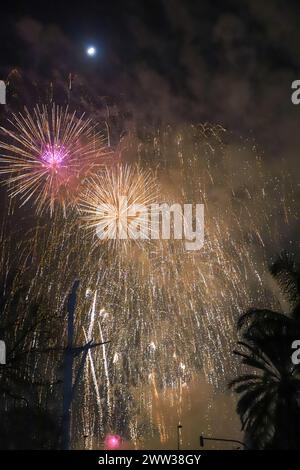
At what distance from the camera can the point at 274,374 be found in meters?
28.4

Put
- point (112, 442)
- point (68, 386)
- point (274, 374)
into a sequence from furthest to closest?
point (274, 374), point (112, 442), point (68, 386)

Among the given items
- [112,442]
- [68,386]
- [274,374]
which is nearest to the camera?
[68,386]

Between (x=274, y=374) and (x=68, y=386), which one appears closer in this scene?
(x=68, y=386)

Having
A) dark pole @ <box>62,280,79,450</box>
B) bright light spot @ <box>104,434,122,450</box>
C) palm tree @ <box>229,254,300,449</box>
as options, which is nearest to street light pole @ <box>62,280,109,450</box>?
dark pole @ <box>62,280,79,450</box>

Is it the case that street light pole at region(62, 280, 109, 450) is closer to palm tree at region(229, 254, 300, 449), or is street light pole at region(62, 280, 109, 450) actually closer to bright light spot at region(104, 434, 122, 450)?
bright light spot at region(104, 434, 122, 450)

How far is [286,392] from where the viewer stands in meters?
27.6

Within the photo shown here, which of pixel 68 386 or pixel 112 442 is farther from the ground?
pixel 68 386

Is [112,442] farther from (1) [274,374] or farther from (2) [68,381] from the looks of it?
(1) [274,374]

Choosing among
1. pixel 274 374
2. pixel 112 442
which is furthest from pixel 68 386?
pixel 274 374

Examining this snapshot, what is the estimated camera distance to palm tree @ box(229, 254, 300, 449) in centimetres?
2664

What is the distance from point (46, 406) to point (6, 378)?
8.21 metres

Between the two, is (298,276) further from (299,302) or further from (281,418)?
(281,418)

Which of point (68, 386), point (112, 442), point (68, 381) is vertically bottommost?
point (112, 442)
